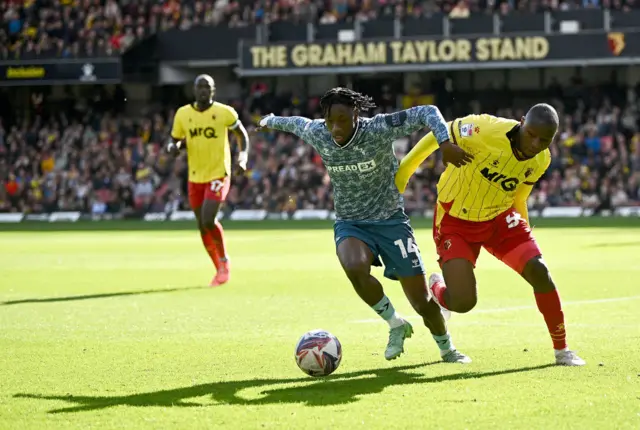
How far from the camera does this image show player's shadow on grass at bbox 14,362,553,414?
7.68m

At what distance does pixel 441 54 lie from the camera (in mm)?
40438

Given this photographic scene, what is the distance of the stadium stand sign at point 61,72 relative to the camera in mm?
44188

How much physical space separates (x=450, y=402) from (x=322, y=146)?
8.88 ft

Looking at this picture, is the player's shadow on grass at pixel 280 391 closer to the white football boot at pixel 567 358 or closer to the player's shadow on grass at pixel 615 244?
the white football boot at pixel 567 358

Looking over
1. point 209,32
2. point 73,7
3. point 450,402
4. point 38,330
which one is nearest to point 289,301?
point 38,330

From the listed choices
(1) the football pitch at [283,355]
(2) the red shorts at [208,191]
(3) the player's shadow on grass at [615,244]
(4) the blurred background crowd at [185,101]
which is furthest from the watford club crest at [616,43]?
(2) the red shorts at [208,191]

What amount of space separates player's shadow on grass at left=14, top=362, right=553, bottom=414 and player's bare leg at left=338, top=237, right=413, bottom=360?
1.21 ft

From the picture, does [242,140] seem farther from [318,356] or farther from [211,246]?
[318,356]

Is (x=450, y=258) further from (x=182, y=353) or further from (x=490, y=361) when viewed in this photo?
(x=182, y=353)

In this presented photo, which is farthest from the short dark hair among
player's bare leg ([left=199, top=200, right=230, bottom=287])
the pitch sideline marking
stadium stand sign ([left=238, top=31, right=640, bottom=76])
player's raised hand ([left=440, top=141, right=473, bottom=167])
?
stadium stand sign ([left=238, top=31, right=640, bottom=76])

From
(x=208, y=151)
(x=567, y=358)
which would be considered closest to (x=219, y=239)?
(x=208, y=151)

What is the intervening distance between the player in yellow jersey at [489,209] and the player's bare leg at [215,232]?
22.6 feet

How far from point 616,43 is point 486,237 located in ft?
102

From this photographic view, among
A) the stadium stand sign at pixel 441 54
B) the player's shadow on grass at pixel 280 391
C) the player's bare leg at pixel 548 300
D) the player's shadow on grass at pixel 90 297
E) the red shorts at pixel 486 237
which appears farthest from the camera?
the stadium stand sign at pixel 441 54
